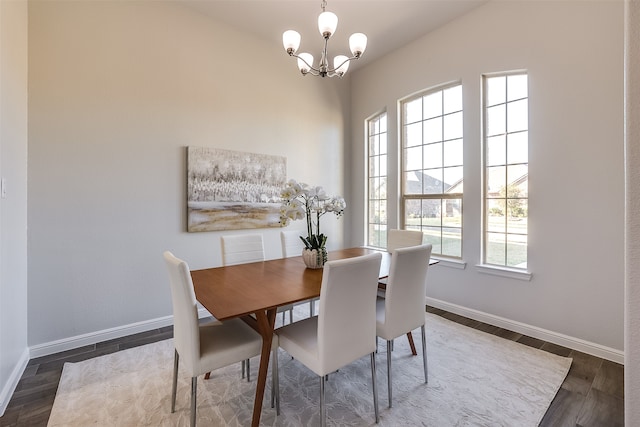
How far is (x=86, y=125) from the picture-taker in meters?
2.48

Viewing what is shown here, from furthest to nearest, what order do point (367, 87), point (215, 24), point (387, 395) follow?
point (367, 87) < point (215, 24) < point (387, 395)

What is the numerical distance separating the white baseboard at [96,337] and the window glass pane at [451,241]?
3085 millimetres

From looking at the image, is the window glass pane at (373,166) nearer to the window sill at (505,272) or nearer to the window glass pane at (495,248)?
the window glass pane at (495,248)

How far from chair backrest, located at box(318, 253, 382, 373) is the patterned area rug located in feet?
1.52

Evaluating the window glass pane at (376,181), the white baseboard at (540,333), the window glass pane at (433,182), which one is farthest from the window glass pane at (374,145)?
the white baseboard at (540,333)

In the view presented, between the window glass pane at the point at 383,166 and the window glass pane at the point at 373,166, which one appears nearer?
the window glass pane at the point at 383,166

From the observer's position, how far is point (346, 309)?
1.47m

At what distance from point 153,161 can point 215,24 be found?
168cm

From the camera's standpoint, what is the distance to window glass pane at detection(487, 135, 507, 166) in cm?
290

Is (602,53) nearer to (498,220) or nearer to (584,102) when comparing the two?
(584,102)

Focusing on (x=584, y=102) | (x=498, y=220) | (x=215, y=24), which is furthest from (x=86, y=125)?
(x=584, y=102)

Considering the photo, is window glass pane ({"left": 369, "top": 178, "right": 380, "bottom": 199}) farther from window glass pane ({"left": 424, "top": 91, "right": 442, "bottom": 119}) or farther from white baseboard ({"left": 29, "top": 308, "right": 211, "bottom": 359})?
white baseboard ({"left": 29, "top": 308, "right": 211, "bottom": 359})

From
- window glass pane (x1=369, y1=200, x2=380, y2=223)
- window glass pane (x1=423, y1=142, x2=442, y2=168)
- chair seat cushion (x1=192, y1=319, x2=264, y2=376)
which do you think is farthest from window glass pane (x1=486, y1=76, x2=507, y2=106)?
chair seat cushion (x1=192, y1=319, x2=264, y2=376)

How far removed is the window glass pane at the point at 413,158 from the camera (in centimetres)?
368
